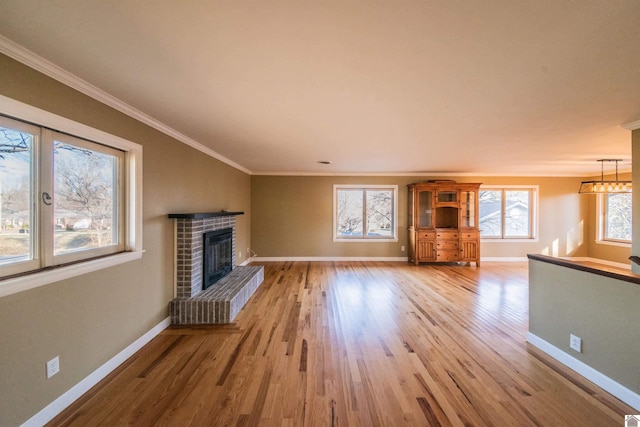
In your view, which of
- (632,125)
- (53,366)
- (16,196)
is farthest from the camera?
(632,125)

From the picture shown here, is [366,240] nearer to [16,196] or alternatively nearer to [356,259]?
[356,259]

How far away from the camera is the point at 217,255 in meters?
4.02

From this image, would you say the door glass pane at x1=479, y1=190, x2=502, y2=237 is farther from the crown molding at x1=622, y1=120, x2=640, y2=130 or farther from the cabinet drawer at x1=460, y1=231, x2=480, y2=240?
the crown molding at x1=622, y1=120, x2=640, y2=130

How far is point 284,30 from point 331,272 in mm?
4879

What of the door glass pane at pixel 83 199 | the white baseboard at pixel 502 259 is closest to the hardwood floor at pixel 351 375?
the door glass pane at pixel 83 199

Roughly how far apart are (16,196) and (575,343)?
4435 millimetres

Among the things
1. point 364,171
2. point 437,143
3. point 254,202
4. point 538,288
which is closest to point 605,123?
point 437,143

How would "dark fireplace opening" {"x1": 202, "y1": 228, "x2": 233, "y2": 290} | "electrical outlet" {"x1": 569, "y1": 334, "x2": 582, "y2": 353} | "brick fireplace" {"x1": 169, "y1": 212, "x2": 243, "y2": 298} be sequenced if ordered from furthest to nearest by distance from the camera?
"dark fireplace opening" {"x1": 202, "y1": 228, "x2": 233, "y2": 290}, "brick fireplace" {"x1": 169, "y1": 212, "x2": 243, "y2": 298}, "electrical outlet" {"x1": 569, "y1": 334, "x2": 582, "y2": 353}

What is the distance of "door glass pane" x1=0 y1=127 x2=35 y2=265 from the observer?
5.07 ft

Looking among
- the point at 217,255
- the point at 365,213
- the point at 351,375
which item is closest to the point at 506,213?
the point at 365,213

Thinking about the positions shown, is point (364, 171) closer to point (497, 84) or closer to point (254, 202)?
point (254, 202)

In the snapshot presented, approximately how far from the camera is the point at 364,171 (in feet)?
20.9

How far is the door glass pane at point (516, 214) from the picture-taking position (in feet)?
22.2

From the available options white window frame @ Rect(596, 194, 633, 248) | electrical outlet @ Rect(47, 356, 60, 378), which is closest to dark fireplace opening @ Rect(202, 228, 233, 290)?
electrical outlet @ Rect(47, 356, 60, 378)
